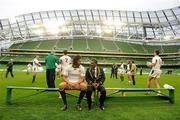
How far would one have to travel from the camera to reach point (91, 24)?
7750 cm

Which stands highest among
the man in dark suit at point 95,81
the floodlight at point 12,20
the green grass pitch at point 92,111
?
the floodlight at point 12,20

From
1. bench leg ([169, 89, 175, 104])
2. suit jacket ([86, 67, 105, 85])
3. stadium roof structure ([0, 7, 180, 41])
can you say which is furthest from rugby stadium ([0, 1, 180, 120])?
suit jacket ([86, 67, 105, 85])

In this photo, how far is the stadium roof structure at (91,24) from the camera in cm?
7681

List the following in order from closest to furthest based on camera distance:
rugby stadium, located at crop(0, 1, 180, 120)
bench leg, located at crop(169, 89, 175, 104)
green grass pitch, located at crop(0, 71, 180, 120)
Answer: green grass pitch, located at crop(0, 71, 180, 120), bench leg, located at crop(169, 89, 175, 104), rugby stadium, located at crop(0, 1, 180, 120)

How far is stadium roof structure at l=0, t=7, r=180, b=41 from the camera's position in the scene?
76812 mm

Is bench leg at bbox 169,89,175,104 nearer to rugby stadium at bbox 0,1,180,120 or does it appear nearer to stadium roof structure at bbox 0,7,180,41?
rugby stadium at bbox 0,1,180,120

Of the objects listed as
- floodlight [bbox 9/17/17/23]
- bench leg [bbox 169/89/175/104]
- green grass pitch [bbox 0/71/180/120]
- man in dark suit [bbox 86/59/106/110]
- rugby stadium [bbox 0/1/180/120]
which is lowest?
green grass pitch [bbox 0/71/180/120]

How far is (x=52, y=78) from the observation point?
13570 millimetres

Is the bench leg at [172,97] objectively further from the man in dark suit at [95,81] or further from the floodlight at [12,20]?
the floodlight at [12,20]

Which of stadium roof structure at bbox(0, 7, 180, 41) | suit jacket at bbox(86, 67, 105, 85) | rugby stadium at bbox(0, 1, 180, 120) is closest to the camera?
suit jacket at bbox(86, 67, 105, 85)

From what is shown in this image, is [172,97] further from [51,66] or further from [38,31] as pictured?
[38,31]

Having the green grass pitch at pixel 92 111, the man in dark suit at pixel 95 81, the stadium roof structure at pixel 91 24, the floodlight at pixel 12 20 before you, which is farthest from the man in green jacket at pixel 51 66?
the floodlight at pixel 12 20

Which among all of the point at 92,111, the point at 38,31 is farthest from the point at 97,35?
the point at 92,111

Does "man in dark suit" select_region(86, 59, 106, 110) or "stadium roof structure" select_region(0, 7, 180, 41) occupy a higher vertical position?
"stadium roof structure" select_region(0, 7, 180, 41)
